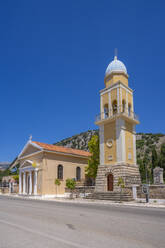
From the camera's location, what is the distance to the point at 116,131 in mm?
26031

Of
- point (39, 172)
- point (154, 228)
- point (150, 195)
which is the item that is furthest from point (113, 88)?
point (154, 228)

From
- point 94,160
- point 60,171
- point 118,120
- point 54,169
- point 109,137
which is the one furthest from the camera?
point 60,171

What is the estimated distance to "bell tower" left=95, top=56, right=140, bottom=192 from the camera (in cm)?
2503

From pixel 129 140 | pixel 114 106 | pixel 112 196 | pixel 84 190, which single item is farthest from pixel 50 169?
pixel 114 106

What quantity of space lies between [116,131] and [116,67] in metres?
8.34

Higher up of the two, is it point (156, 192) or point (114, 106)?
point (114, 106)

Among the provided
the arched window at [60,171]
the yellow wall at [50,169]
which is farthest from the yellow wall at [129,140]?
the arched window at [60,171]

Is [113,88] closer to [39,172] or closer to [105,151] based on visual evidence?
[105,151]

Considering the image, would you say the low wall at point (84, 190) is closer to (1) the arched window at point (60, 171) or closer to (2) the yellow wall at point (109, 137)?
(2) the yellow wall at point (109, 137)

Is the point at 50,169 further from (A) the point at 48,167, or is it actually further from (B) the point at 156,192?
(B) the point at 156,192

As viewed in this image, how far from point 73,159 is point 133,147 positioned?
37.3 ft

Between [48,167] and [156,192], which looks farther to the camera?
[48,167]

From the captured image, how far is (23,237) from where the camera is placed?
5.54m

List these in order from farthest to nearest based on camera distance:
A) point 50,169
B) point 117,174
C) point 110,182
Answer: point 50,169 → point 110,182 → point 117,174
